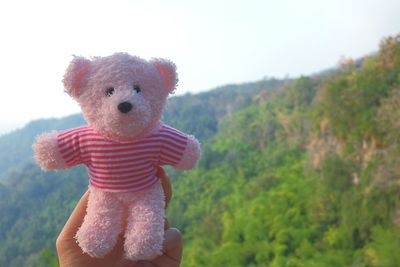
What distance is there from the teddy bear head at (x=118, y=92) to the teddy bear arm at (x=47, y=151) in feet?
0.29

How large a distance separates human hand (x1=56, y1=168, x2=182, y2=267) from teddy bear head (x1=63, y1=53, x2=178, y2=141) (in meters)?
0.16

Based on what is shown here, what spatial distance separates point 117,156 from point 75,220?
19 centimetres

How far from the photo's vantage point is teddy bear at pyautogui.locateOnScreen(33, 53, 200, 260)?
38.2 inches

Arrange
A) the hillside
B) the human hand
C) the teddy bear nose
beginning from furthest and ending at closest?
the hillside, the human hand, the teddy bear nose

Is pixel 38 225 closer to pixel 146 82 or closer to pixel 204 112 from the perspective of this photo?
pixel 146 82

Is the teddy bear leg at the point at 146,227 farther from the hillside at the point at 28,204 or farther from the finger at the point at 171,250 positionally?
the hillside at the point at 28,204

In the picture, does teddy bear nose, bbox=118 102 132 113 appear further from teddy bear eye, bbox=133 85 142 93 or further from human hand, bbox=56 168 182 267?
human hand, bbox=56 168 182 267

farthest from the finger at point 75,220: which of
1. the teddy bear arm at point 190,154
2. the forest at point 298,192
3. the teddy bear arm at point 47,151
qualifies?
the forest at point 298,192

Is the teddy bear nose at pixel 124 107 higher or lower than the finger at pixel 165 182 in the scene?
higher

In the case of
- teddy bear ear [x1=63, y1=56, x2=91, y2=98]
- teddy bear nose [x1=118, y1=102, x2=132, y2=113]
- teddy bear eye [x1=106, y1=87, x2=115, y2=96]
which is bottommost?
teddy bear nose [x1=118, y1=102, x2=132, y2=113]

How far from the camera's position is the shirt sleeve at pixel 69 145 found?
1.03 meters

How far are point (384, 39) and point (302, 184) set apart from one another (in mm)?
6564

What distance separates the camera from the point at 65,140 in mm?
1031

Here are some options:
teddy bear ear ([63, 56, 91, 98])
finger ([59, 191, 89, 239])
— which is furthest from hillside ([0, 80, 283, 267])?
teddy bear ear ([63, 56, 91, 98])
